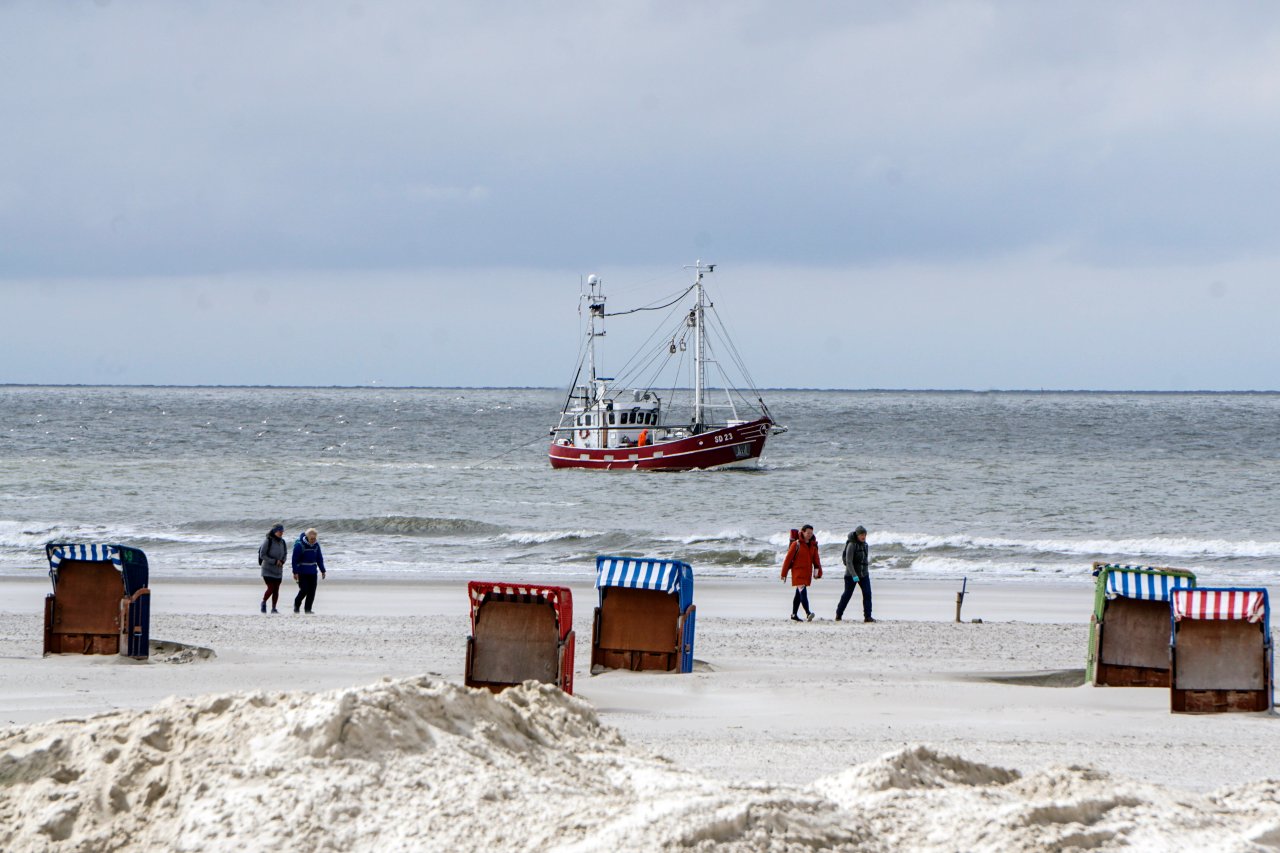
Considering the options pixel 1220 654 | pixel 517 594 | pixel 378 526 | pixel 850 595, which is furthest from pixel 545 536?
pixel 1220 654

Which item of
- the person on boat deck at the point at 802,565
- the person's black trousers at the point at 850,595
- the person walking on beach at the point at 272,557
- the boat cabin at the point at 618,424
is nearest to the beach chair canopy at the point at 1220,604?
the person's black trousers at the point at 850,595

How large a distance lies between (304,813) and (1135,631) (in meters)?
9.21

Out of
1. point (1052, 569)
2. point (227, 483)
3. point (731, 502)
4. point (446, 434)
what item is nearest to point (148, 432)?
point (446, 434)

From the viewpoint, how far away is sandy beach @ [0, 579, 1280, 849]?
27.4 feet

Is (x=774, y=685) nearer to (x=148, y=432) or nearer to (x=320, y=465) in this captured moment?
(x=320, y=465)

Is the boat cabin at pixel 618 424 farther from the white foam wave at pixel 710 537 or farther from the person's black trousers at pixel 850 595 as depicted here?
the person's black trousers at pixel 850 595

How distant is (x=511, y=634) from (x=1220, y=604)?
6.07m

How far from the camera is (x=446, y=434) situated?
9644 centimetres

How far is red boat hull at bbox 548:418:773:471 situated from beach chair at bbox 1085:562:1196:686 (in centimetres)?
4297

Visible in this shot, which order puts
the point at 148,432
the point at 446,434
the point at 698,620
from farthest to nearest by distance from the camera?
the point at 446,434 → the point at 148,432 → the point at 698,620

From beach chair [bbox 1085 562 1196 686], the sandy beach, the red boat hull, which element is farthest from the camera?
the red boat hull

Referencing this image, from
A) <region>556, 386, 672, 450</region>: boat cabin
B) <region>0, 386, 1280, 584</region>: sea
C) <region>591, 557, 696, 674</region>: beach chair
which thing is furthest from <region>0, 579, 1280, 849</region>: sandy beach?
<region>556, 386, 672, 450</region>: boat cabin

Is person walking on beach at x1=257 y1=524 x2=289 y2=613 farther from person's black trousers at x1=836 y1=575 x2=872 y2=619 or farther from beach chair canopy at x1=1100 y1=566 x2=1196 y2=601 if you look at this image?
beach chair canopy at x1=1100 y1=566 x2=1196 y2=601

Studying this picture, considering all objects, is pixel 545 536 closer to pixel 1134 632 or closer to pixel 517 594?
pixel 1134 632
